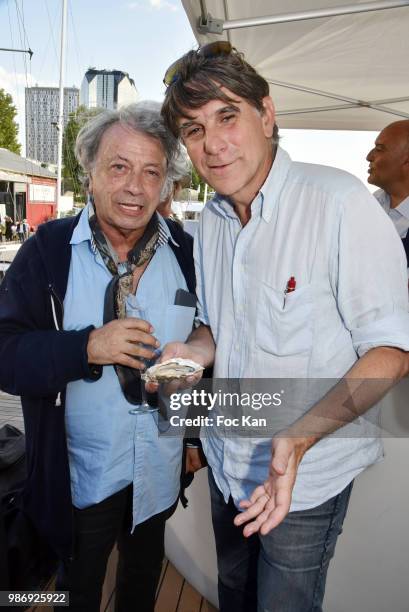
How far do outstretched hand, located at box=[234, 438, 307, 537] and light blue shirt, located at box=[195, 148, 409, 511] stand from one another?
0.32 metres

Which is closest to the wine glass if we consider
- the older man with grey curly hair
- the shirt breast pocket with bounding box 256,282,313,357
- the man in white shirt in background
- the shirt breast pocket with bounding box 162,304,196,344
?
the older man with grey curly hair

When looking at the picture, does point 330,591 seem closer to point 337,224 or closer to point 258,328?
point 258,328

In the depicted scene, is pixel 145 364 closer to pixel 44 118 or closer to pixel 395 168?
pixel 395 168

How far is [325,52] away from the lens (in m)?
4.20

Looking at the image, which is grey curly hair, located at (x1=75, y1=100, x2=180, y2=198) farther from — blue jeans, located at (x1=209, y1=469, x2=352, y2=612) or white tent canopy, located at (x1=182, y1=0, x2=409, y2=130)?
white tent canopy, located at (x1=182, y1=0, x2=409, y2=130)

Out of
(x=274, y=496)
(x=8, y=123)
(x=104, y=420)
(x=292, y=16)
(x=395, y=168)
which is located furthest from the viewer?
(x=8, y=123)

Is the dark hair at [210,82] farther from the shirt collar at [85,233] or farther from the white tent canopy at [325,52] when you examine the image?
the white tent canopy at [325,52]

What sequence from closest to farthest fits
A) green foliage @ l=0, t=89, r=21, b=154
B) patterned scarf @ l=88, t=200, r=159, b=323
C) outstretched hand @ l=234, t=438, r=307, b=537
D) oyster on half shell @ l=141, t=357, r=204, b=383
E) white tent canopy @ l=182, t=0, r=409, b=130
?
outstretched hand @ l=234, t=438, r=307, b=537, oyster on half shell @ l=141, t=357, r=204, b=383, patterned scarf @ l=88, t=200, r=159, b=323, white tent canopy @ l=182, t=0, r=409, b=130, green foliage @ l=0, t=89, r=21, b=154

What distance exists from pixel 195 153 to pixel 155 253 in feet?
1.66

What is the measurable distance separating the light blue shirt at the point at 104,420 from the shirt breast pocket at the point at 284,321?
542 millimetres

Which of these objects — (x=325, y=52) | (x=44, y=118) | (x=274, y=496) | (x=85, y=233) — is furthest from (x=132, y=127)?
(x=44, y=118)

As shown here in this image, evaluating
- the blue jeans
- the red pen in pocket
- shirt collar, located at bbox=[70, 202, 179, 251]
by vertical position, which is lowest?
the blue jeans

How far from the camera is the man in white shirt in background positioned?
152 inches

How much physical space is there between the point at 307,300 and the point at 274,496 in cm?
52
